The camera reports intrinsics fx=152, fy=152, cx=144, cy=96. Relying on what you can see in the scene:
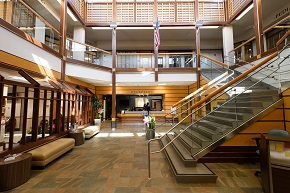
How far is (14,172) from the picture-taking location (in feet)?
9.55

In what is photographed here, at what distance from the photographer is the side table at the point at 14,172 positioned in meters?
2.80

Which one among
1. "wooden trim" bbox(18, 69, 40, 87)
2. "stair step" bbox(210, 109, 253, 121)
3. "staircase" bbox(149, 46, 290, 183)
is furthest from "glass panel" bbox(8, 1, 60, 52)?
"stair step" bbox(210, 109, 253, 121)

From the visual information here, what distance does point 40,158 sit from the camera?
375 cm

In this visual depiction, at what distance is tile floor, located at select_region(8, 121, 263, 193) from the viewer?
284 cm

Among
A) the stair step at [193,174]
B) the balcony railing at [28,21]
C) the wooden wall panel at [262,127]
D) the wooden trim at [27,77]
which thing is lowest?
the stair step at [193,174]

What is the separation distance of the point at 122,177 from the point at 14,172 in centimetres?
207

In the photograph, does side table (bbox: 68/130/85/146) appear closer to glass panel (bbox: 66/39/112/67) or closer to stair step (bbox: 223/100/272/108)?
glass panel (bbox: 66/39/112/67)

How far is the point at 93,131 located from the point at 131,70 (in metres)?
4.50

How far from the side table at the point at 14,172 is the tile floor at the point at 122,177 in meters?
0.12

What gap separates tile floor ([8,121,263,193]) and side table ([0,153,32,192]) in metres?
0.12

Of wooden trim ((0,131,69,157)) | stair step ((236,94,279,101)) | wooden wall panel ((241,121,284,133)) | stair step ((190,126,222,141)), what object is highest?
stair step ((236,94,279,101))

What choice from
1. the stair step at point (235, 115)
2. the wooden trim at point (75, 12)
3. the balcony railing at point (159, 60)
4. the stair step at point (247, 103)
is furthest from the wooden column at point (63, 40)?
the stair step at point (247, 103)

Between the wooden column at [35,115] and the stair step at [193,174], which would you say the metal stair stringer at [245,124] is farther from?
the wooden column at [35,115]

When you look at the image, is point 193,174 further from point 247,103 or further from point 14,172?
point 14,172
